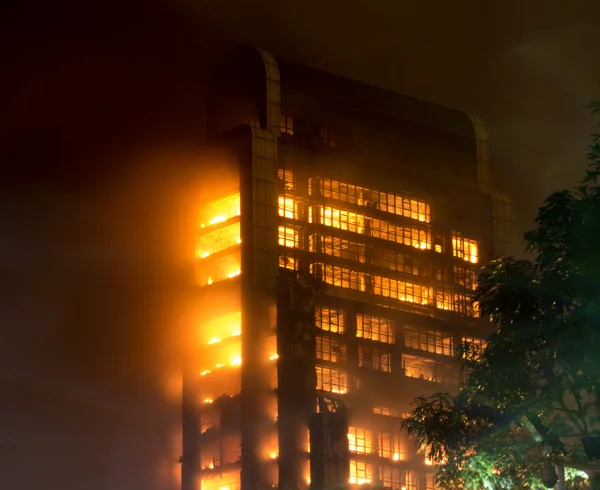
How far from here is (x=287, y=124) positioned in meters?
166

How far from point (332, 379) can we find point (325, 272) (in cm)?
1388

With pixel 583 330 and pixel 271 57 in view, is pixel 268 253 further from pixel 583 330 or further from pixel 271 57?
pixel 583 330

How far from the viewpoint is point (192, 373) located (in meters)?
161

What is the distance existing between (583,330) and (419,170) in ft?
475

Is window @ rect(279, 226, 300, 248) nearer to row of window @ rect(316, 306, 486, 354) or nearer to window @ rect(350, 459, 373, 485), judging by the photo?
row of window @ rect(316, 306, 486, 354)

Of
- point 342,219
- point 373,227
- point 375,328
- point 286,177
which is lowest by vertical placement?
point 375,328

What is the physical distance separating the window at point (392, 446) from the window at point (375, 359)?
8196mm

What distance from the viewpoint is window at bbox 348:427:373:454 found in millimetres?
159500

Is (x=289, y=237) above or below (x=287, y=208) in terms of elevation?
below

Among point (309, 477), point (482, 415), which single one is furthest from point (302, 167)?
point (482, 415)

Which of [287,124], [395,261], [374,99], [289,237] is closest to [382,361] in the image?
[395,261]

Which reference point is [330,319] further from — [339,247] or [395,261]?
[395,261]

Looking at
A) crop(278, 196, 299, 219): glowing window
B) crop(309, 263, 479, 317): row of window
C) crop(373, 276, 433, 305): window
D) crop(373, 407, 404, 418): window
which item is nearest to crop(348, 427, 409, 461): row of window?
crop(373, 407, 404, 418): window

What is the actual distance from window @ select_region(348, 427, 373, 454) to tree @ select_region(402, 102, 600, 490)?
397 feet
